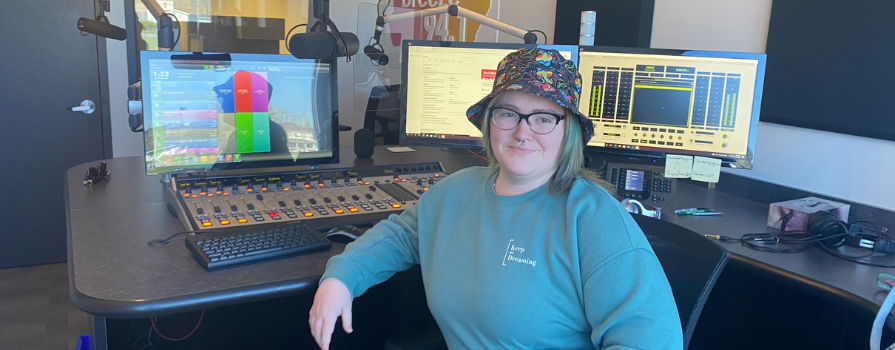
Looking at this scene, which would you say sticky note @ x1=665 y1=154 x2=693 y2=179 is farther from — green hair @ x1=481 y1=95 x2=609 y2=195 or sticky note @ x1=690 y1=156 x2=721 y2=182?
green hair @ x1=481 y1=95 x2=609 y2=195

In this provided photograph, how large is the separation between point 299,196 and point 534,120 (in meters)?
0.79

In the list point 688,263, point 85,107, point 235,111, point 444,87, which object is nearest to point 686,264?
point 688,263

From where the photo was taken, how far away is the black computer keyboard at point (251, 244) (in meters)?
1.26

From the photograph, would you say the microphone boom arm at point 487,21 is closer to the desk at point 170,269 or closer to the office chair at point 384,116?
the desk at point 170,269

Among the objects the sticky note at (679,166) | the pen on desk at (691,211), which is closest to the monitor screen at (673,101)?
the sticky note at (679,166)

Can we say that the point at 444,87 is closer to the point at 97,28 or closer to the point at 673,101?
the point at 673,101

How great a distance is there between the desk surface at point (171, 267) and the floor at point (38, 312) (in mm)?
977

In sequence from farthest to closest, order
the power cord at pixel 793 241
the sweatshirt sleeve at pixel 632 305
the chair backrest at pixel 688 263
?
the power cord at pixel 793 241, the chair backrest at pixel 688 263, the sweatshirt sleeve at pixel 632 305

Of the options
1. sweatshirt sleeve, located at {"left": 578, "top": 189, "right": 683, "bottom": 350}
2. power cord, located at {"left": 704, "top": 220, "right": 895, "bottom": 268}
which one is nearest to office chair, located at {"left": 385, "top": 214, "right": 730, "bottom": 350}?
sweatshirt sleeve, located at {"left": 578, "top": 189, "right": 683, "bottom": 350}

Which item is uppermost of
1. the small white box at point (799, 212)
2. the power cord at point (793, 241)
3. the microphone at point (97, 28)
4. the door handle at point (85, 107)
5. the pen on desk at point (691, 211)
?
the microphone at point (97, 28)

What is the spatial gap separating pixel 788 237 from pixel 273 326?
4.93 ft

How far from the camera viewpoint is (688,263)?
116 cm

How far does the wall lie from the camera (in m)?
1.79

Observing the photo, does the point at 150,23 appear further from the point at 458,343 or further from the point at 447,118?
the point at 458,343
